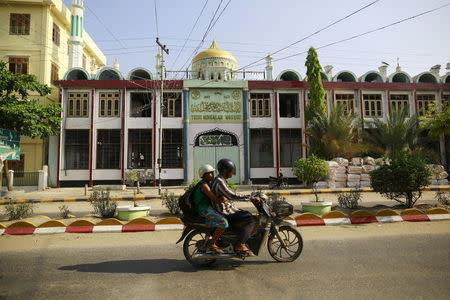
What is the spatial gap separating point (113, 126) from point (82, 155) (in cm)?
308

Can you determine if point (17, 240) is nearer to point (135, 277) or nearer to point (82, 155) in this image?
point (135, 277)

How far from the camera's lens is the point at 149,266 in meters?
4.16

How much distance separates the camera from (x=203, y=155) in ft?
67.4

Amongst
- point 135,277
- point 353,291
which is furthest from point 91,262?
point 353,291

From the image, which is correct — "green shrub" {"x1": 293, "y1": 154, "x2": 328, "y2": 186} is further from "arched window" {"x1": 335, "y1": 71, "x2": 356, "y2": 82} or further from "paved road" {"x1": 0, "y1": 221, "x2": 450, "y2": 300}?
"arched window" {"x1": 335, "y1": 71, "x2": 356, "y2": 82}

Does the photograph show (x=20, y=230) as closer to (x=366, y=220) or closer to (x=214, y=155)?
(x=366, y=220)

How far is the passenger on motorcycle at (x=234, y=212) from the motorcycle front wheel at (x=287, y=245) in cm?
43

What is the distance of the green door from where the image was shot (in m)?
20.5

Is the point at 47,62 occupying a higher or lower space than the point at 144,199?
higher

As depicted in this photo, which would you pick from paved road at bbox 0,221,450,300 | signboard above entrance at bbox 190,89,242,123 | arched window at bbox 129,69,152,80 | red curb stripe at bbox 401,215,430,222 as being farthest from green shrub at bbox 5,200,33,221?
arched window at bbox 129,69,152,80

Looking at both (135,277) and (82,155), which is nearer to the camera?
(135,277)

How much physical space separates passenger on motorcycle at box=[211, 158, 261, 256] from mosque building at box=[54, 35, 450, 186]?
1635cm

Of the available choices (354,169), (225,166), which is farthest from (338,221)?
(354,169)

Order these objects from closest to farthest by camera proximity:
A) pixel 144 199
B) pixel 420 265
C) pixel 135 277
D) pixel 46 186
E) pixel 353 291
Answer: pixel 353 291 → pixel 135 277 → pixel 420 265 → pixel 144 199 → pixel 46 186
